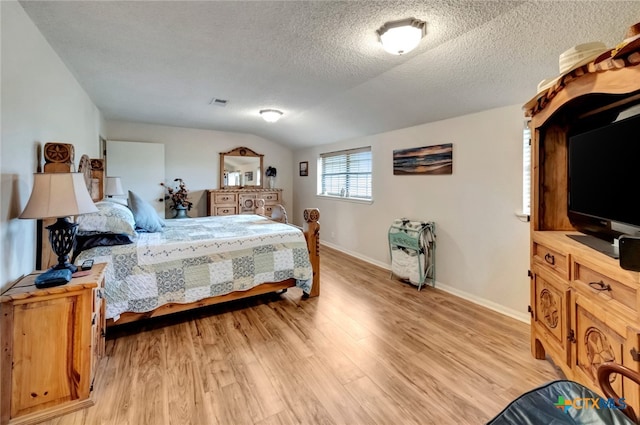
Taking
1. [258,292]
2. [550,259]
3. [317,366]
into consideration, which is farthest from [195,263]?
[550,259]

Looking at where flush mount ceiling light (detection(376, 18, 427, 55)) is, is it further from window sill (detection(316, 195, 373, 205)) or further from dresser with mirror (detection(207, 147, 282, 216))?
dresser with mirror (detection(207, 147, 282, 216))

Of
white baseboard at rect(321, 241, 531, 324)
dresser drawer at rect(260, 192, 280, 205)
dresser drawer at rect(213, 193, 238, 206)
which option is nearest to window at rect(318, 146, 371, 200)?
dresser drawer at rect(260, 192, 280, 205)

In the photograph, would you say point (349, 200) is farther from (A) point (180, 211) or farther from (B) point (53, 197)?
(B) point (53, 197)

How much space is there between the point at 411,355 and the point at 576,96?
188 centimetres

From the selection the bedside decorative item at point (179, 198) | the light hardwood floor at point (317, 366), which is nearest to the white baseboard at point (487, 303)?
the light hardwood floor at point (317, 366)

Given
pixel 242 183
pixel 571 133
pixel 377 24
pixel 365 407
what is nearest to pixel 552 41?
pixel 571 133

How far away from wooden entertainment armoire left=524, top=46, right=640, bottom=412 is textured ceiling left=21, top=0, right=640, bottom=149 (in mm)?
458

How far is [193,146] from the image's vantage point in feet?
18.9

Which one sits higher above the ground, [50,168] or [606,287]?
[50,168]

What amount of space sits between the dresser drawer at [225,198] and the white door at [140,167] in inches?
36.8

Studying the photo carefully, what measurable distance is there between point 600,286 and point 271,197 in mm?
5552

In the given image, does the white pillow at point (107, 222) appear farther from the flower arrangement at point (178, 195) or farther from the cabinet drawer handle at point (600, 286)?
the cabinet drawer handle at point (600, 286)

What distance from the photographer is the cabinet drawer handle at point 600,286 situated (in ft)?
4.46

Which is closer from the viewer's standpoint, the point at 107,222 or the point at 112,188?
the point at 107,222
